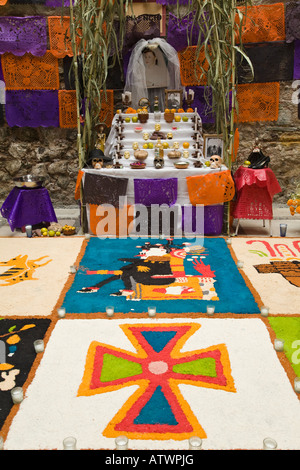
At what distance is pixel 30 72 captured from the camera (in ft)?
19.6

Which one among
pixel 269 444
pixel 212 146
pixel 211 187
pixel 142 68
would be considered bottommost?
pixel 269 444

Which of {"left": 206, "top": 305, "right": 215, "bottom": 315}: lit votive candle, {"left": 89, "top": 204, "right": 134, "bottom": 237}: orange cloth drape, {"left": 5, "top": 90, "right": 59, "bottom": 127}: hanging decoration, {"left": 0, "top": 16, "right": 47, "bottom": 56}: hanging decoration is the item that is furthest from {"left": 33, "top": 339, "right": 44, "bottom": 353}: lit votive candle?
{"left": 0, "top": 16, "right": 47, "bottom": 56}: hanging decoration

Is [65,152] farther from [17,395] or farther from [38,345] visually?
[17,395]

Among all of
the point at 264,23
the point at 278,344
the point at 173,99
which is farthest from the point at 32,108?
the point at 278,344

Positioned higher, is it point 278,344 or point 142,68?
point 142,68

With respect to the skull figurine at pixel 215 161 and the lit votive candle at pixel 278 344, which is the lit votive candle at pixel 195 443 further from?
the skull figurine at pixel 215 161

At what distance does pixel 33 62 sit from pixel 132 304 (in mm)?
3952

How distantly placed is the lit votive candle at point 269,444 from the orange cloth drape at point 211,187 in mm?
3162

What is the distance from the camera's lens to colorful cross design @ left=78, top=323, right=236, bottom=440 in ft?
7.28

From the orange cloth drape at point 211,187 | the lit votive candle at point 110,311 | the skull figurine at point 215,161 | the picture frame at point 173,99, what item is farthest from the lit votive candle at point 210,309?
the picture frame at point 173,99

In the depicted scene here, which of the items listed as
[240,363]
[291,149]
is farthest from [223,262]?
[291,149]

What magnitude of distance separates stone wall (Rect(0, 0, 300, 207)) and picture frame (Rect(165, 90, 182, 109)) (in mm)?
716

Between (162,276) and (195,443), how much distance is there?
79.7 inches

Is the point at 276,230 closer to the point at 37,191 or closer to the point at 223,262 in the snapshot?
the point at 223,262
